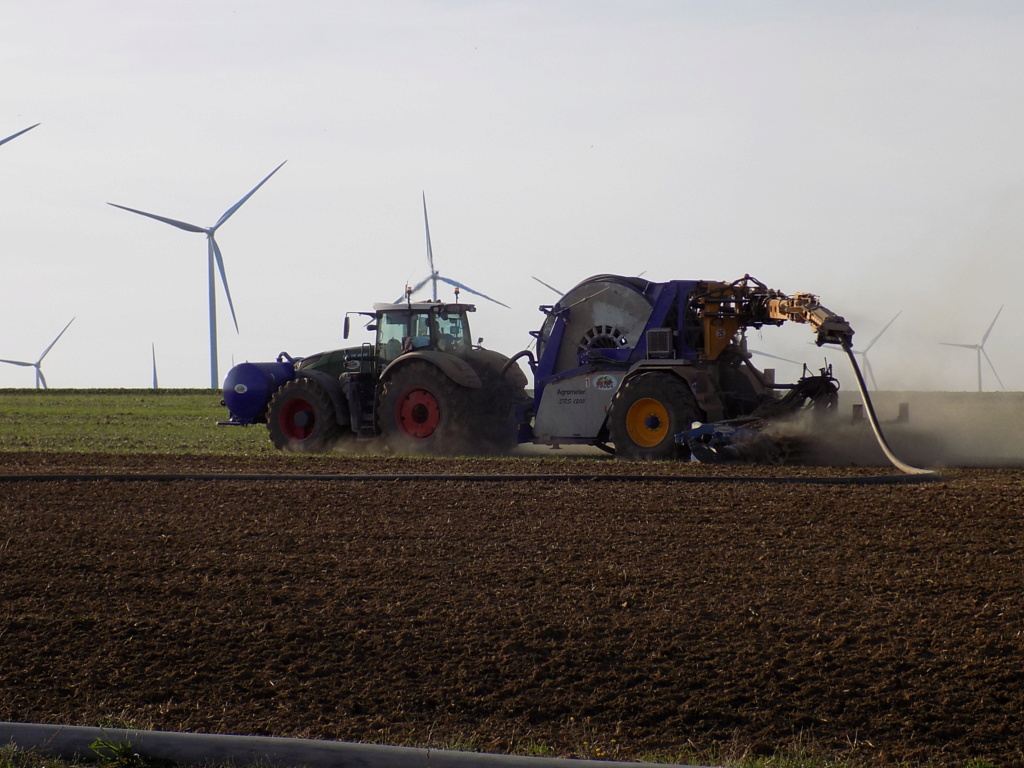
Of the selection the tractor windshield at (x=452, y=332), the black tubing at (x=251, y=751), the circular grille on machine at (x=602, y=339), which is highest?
the tractor windshield at (x=452, y=332)

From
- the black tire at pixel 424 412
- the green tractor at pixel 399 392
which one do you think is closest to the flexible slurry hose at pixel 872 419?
the green tractor at pixel 399 392

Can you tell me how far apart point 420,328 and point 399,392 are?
1.33 metres

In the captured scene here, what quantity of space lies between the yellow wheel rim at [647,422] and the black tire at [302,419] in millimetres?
5859

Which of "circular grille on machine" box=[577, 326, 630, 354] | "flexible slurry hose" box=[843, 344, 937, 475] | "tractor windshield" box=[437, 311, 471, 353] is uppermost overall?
"tractor windshield" box=[437, 311, 471, 353]

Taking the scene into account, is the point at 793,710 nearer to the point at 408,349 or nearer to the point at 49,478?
the point at 49,478

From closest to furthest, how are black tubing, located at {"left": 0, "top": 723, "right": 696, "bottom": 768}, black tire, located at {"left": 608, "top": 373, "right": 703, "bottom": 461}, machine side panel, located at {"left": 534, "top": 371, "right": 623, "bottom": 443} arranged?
black tubing, located at {"left": 0, "top": 723, "right": 696, "bottom": 768} < black tire, located at {"left": 608, "top": 373, "right": 703, "bottom": 461} < machine side panel, located at {"left": 534, "top": 371, "right": 623, "bottom": 443}

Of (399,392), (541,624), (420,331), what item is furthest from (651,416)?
(541,624)

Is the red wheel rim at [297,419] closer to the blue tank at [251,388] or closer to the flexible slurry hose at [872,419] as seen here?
the blue tank at [251,388]

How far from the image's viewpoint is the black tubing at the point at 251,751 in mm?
4996

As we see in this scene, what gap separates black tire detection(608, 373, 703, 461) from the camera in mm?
17422

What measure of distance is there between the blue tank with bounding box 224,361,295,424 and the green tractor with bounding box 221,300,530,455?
2 centimetres

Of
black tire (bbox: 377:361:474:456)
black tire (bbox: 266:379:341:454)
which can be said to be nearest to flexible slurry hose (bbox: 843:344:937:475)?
black tire (bbox: 377:361:474:456)

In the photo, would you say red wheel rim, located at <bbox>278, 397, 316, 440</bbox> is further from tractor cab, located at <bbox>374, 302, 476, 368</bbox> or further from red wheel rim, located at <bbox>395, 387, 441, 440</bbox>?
red wheel rim, located at <bbox>395, 387, 441, 440</bbox>

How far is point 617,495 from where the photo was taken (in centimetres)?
1253
